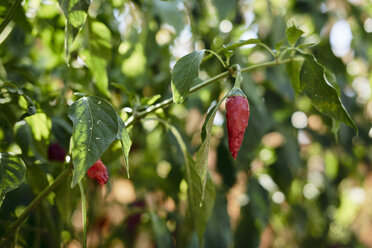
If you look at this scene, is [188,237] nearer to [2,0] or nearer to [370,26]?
[2,0]

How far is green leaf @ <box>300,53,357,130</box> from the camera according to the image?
49 centimetres

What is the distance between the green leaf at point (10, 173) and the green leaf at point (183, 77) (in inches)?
7.2

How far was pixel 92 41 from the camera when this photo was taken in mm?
670

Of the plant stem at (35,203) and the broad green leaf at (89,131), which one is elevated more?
the broad green leaf at (89,131)

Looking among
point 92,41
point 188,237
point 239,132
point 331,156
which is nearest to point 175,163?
point 188,237

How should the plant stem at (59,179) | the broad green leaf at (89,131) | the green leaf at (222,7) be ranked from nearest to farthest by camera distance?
1. the broad green leaf at (89,131)
2. the plant stem at (59,179)
3. the green leaf at (222,7)

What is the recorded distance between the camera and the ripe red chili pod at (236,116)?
0.44 m

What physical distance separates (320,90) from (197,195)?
0.22m

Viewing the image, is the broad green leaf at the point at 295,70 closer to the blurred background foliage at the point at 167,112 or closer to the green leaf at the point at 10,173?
the blurred background foliage at the point at 167,112

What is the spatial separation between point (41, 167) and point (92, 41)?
0.20 metres

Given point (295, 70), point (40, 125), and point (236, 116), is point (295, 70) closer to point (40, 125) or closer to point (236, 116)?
point (236, 116)

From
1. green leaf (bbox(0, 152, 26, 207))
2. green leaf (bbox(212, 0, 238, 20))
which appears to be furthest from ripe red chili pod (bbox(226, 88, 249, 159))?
green leaf (bbox(212, 0, 238, 20))

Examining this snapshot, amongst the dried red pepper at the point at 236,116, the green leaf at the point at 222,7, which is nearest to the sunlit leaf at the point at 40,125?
the dried red pepper at the point at 236,116

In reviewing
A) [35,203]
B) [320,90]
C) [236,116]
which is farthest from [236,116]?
[35,203]
